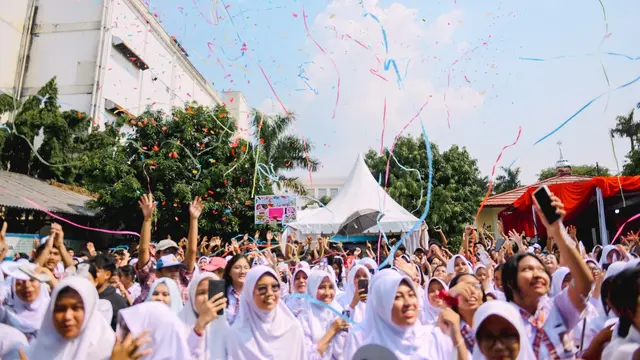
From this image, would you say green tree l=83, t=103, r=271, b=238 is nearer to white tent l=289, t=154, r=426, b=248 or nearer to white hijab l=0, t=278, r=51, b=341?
white tent l=289, t=154, r=426, b=248

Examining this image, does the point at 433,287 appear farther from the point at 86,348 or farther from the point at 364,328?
the point at 86,348

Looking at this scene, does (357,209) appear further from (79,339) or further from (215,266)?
(79,339)

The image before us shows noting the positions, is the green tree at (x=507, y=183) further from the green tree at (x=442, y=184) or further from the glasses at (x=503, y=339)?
the glasses at (x=503, y=339)

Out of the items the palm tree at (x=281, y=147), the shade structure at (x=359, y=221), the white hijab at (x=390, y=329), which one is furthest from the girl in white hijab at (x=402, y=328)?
the palm tree at (x=281, y=147)

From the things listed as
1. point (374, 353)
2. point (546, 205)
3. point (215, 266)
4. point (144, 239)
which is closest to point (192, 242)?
point (144, 239)

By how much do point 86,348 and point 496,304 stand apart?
1910mm

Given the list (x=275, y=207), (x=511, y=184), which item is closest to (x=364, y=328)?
(x=275, y=207)

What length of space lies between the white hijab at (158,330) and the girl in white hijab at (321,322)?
3.14 feet

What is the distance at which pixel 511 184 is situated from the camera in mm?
43531

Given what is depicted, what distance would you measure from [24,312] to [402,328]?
8.15ft

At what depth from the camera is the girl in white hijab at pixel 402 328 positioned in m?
2.54

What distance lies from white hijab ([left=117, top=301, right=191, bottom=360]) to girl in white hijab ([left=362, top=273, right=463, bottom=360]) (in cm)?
103

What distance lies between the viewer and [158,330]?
8.13 feet

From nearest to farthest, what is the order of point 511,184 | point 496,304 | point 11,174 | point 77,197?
point 496,304 → point 11,174 → point 77,197 → point 511,184
